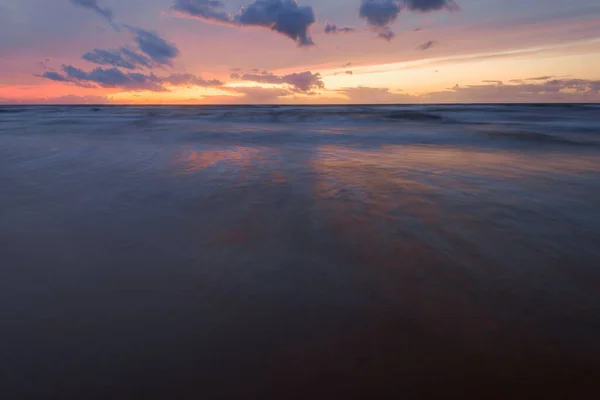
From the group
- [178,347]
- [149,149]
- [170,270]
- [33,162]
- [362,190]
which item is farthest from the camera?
[149,149]

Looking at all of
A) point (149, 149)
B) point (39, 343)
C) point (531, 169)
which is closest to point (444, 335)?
point (39, 343)

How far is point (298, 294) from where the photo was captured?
2676 mm

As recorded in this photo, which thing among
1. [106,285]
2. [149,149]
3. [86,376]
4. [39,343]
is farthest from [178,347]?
[149,149]

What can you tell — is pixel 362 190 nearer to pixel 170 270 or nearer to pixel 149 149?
pixel 170 270

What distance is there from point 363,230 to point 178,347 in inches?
98.3

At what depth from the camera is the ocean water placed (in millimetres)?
1905

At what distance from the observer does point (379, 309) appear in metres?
2.50

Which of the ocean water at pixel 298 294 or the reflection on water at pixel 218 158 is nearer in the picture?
the ocean water at pixel 298 294

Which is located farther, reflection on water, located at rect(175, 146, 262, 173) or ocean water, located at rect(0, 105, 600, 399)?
reflection on water, located at rect(175, 146, 262, 173)

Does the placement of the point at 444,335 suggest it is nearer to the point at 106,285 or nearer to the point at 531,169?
the point at 106,285

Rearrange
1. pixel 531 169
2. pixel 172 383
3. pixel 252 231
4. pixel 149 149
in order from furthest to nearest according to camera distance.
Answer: pixel 149 149 < pixel 531 169 < pixel 252 231 < pixel 172 383

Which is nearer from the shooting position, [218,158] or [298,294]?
[298,294]

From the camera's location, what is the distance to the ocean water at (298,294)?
191 cm

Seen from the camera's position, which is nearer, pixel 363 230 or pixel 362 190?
pixel 363 230
